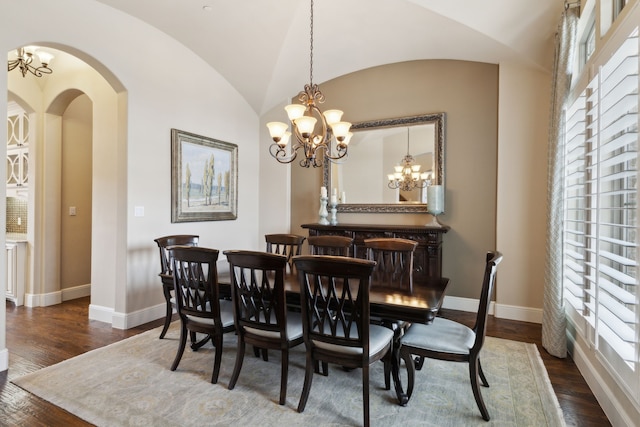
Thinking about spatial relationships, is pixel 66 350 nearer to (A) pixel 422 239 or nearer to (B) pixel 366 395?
(B) pixel 366 395

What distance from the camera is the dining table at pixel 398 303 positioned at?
2.04 metres

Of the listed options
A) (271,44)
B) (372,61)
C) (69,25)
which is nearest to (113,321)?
(69,25)

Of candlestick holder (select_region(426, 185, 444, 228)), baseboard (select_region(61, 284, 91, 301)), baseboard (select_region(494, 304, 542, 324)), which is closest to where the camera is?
baseboard (select_region(494, 304, 542, 324))

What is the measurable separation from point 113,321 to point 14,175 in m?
2.86

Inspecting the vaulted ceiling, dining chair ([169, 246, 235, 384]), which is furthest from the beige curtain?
dining chair ([169, 246, 235, 384])

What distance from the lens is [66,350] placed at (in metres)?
3.06

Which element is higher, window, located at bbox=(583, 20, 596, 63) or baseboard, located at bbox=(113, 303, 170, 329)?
window, located at bbox=(583, 20, 596, 63)

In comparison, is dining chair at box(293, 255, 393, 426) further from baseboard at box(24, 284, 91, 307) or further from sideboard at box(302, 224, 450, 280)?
baseboard at box(24, 284, 91, 307)

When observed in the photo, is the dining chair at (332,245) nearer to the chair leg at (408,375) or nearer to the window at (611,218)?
the chair leg at (408,375)

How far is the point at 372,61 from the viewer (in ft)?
15.5

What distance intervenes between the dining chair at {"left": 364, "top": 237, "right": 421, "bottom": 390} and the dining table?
0.11 feet

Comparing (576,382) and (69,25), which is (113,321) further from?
(576,382)

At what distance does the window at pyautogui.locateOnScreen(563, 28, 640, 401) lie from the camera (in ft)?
6.01

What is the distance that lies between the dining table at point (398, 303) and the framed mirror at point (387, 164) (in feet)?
7.02
